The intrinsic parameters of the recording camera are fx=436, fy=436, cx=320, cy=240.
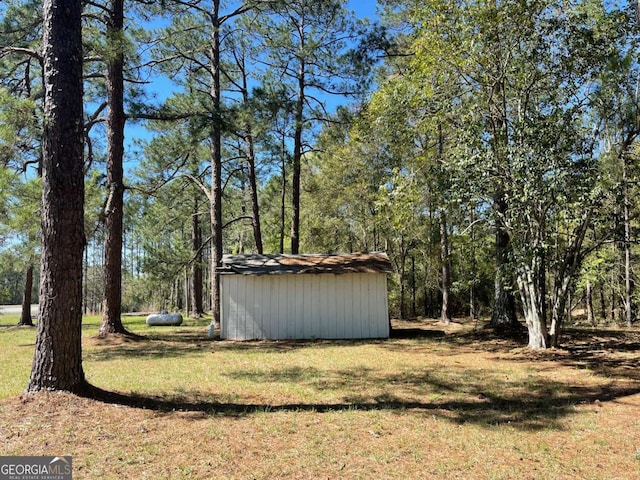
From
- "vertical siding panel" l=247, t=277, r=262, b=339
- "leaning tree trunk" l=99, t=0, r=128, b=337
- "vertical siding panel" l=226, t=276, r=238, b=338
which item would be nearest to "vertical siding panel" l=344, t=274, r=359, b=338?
"vertical siding panel" l=247, t=277, r=262, b=339

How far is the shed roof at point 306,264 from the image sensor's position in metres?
11.6

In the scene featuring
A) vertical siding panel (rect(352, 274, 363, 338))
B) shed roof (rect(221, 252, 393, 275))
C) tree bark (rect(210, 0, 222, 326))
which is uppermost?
tree bark (rect(210, 0, 222, 326))

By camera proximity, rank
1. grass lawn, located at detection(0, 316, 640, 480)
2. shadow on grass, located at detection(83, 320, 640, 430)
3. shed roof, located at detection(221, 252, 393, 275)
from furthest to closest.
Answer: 1. shed roof, located at detection(221, 252, 393, 275)
2. shadow on grass, located at detection(83, 320, 640, 430)
3. grass lawn, located at detection(0, 316, 640, 480)

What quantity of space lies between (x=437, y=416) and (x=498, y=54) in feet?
22.6

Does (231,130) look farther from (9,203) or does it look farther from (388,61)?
(9,203)

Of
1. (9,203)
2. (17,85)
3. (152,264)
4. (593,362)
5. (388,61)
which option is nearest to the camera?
(593,362)

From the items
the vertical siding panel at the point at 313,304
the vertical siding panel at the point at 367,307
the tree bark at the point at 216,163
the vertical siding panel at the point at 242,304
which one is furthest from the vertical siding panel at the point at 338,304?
the tree bark at the point at 216,163

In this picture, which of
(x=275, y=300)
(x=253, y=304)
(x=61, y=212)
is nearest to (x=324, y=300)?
(x=275, y=300)

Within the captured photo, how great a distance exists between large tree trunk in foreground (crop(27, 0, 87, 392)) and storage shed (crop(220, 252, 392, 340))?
7.01 metres

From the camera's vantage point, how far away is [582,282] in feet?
52.7

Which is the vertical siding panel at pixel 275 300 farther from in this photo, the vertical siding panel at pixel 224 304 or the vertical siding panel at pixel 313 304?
the vertical siding panel at pixel 224 304

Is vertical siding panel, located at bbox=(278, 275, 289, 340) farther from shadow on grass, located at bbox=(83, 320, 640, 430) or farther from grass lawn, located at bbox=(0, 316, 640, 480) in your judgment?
grass lawn, located at bbox=(0, 316, 640, 480)

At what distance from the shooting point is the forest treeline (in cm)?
772

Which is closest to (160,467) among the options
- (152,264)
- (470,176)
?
(470,176)
